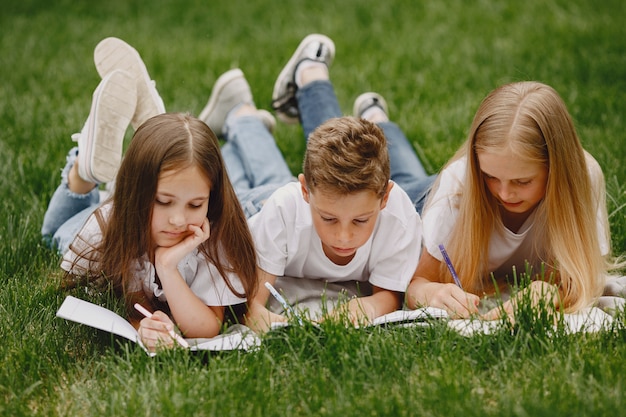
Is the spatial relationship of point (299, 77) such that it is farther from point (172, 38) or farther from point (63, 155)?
point (172, 38)

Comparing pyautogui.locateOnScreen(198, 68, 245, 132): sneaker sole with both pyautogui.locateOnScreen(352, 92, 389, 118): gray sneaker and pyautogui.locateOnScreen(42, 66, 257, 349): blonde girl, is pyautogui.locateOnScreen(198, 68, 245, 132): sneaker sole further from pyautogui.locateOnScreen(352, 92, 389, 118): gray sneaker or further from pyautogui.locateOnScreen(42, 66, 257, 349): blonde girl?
pyautogui.locateOnScreen(42, 66, 257, 349): blonde girl

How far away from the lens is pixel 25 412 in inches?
95.4

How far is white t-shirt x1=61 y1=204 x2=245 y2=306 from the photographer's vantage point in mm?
2988

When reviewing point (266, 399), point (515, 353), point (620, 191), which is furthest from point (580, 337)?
point (620, 191)

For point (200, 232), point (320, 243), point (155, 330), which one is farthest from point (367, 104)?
point (155, 330)

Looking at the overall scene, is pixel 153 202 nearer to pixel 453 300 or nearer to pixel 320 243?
pixel 320 243

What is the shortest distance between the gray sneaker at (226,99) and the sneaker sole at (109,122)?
37.9 inches

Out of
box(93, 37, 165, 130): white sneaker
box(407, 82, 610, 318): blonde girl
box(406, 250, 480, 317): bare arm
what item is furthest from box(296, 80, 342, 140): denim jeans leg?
box(406, 250, 480, 317): bare arm

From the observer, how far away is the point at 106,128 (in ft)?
11.4

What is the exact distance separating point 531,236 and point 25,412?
6.82ft

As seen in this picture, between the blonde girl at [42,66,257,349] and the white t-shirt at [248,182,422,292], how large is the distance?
0.12 m

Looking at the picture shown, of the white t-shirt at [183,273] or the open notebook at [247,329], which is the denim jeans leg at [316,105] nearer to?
the white t-shirt at [183,273]

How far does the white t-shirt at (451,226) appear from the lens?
3271 millimetres

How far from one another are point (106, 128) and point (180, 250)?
2.98 feet
